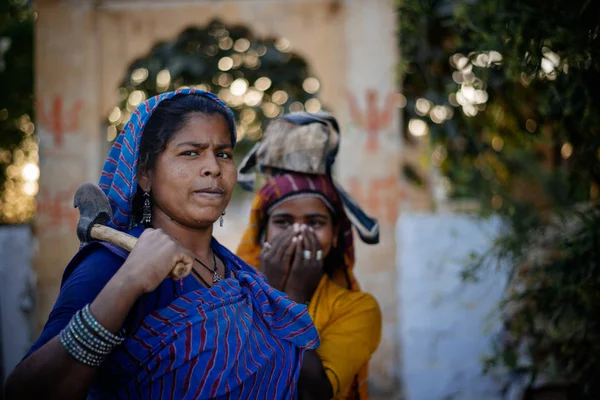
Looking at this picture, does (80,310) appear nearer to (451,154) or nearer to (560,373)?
(560,373)

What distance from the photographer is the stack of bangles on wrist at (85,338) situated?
1.41 meters

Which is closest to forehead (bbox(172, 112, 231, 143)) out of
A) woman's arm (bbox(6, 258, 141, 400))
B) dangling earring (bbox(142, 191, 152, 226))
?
dangling earring (bbox(142, 191, 152, 226))

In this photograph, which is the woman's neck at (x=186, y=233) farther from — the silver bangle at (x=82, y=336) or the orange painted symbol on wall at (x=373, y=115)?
the orange painted symbol on wall at (x=373, y=115)

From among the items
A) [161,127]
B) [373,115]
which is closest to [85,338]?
[161,127]

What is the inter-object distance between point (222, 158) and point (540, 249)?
3758 mm

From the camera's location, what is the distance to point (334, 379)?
2256 millimetres

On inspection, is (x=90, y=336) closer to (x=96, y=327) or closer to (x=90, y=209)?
A: (x=96, y=327)

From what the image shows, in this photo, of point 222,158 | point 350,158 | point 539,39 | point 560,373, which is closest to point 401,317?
point 350,158

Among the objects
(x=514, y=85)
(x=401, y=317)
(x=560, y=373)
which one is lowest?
(x=401, y=317)

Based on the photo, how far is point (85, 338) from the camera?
1.41m

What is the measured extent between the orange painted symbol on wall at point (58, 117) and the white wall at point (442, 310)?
3462mm

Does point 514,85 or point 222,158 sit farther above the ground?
point 514,85

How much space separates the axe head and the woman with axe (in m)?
0.05

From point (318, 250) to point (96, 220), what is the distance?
3.61 ft
